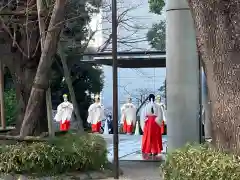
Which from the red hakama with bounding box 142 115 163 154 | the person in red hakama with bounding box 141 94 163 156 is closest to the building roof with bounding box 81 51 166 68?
the person in red hakama with bounding box 141 94 163 156

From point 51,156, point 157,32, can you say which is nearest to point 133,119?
point 157,32

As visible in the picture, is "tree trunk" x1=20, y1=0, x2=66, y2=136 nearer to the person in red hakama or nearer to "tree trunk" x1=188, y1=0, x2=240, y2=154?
the person in red hakama

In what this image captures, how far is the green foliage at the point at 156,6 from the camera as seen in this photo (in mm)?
26728

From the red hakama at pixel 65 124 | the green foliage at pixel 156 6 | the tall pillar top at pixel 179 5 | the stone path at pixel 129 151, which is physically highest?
the green foliage at pixel 156 6

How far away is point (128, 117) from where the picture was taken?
21.4 m

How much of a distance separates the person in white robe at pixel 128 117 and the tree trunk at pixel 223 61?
49.1 ft

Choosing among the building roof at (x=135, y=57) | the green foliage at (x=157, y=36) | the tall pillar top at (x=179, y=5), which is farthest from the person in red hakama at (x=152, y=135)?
the green foliage at (x=157, y=36)

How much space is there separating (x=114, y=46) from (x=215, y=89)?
11.7ft

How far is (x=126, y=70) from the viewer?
33.7 metres

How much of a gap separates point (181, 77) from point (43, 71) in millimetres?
2736

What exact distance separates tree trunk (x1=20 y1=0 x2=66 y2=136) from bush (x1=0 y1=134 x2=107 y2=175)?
0.69 m

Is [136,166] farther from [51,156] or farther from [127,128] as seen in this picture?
[127,128]

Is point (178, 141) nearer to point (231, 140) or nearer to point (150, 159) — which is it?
point (150, 159)

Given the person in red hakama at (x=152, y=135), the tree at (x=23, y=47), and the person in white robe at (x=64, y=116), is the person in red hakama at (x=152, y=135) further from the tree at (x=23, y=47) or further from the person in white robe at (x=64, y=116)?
the person in white robe at (x=64, y=116)
